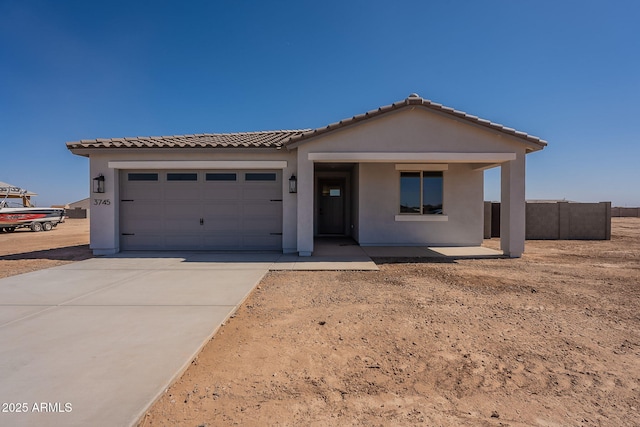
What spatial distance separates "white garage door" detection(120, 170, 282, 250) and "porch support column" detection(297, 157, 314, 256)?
3.39 feet

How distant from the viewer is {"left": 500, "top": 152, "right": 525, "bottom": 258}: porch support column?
9.08 meters

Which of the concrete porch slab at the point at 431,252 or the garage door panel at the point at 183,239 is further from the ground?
the garage door panel at the point at 183,239

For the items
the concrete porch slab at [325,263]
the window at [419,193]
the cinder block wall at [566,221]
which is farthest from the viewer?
the cinder block wall at [566,221]

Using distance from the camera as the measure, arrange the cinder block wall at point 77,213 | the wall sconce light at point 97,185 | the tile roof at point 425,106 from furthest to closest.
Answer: the cinder block wall at point 77,213 → the wall sconce light at point 97,185 → the tile roof at point 425,106

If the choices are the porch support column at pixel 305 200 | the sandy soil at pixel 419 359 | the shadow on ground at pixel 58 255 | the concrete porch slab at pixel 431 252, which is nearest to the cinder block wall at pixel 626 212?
the concrete porch slab at pixel 431 252

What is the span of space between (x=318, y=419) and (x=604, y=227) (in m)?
16.7

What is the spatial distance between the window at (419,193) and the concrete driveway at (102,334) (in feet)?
20.4

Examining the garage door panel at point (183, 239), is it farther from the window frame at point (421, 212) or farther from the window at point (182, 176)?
the window frame at point (421, 212)

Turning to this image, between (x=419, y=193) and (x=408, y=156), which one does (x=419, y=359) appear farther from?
(x=419, y=193)

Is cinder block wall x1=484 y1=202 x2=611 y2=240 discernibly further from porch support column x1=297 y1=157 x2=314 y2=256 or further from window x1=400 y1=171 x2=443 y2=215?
porch support column x1=297 y1=157 x2=314 y2=256

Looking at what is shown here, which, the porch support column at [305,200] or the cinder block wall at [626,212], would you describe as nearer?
the porch support column at [305,200]

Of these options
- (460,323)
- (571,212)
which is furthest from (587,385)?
(571,212)

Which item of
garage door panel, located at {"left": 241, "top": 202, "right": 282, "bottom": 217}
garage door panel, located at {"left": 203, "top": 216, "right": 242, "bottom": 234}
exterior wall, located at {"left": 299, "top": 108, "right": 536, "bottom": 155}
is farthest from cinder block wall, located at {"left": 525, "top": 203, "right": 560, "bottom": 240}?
garage door panel, located at {"left": 203, "top": 216, "right": 242, "bottom": 234}

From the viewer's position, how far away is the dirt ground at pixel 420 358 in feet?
8.14
